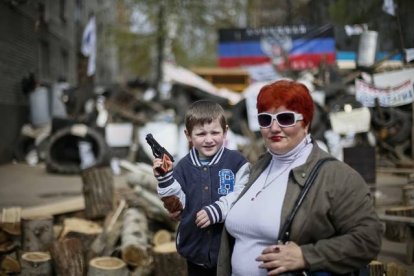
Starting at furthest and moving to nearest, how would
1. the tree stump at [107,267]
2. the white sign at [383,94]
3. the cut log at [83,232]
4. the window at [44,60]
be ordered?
1. the window at [44,60]
2. the white sign at [383,94]
3. the cut log at [83,232]
4. the tree stump at [107,267]

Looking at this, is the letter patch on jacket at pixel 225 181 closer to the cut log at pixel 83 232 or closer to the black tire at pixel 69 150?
the cut log at pixel 83 232

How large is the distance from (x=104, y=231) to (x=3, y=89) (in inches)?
365

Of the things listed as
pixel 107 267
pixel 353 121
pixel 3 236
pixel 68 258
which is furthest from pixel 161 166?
pixel 353 121

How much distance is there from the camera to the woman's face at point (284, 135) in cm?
228

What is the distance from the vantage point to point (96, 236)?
593 centimetres

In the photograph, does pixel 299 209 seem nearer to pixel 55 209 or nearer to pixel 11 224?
pixel 11 224

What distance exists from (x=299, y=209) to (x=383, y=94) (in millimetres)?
6814

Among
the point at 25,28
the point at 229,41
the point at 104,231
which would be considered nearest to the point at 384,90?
the point at 104,231

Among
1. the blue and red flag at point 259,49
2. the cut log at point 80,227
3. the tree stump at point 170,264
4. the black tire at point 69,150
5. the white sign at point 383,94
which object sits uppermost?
the blue and red flag at point 259,49

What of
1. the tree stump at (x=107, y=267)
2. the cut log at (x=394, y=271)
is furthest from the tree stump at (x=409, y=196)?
the tree stump at (x=107, y=267)

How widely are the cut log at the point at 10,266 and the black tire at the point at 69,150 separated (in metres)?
6.76

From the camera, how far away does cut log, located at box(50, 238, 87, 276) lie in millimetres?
4926

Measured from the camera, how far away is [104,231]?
19.7 feet

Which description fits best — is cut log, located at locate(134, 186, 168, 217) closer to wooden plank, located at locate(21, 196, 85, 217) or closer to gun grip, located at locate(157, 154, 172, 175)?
wooden plank, located at locate(21, 196, 85, 217)
